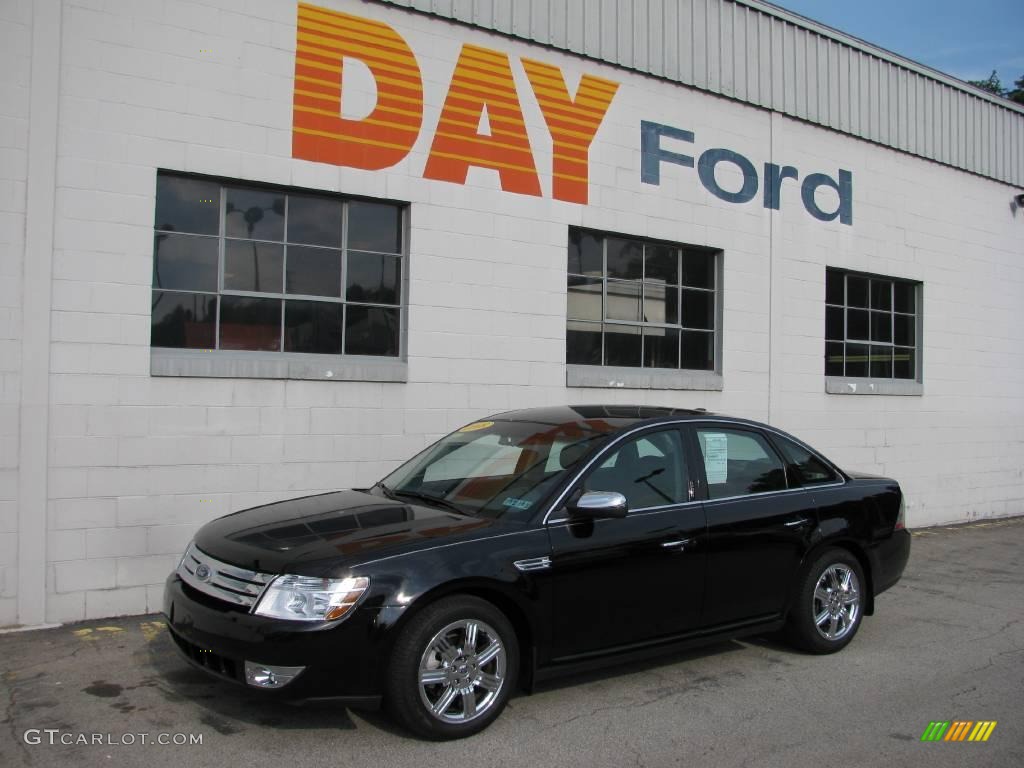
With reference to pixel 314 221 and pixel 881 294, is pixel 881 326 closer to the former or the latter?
pixel 881 294

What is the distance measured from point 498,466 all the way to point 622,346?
485cm

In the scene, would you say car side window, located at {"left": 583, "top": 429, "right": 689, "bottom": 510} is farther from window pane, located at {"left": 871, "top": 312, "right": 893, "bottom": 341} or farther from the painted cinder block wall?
window pane, located at {"left": 871, "top": 312, "right": 893, "bottom": 341}

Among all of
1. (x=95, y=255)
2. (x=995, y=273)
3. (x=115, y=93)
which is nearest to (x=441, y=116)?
(x=115, y=93)

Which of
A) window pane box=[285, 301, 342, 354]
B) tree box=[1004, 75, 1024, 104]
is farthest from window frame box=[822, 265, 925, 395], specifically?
tree box=[1004, 75, 1024, 104]

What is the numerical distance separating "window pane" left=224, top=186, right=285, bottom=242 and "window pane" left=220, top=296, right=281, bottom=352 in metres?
0.56

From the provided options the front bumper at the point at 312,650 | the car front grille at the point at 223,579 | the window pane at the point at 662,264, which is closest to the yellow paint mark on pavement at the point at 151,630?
the car front grille at the point at 223,579

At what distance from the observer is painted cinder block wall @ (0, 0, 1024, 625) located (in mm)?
6504

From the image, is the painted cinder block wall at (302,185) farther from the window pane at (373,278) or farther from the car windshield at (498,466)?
the car windshield at (498,466)

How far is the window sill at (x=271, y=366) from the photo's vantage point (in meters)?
6.94

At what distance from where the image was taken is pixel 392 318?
8.12 metres

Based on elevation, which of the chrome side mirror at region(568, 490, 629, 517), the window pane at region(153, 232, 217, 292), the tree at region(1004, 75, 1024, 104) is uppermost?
the tree at region(1004, 75, 1024, 104)

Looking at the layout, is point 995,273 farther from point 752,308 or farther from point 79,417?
point 79,417

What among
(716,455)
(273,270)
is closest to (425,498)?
(716,455)

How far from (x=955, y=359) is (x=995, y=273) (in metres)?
1.85
